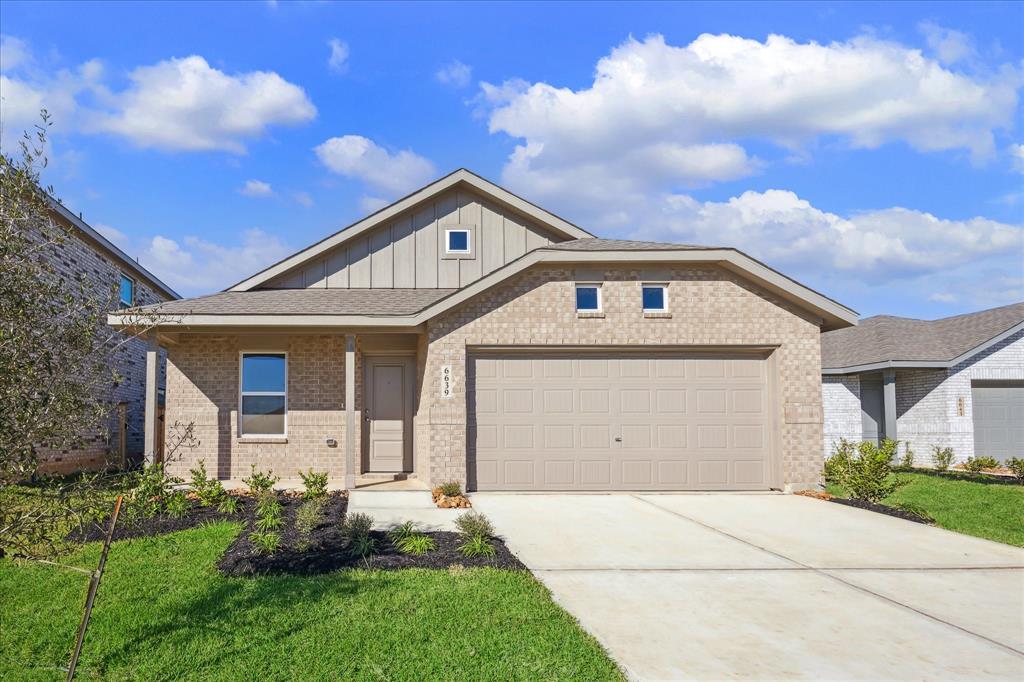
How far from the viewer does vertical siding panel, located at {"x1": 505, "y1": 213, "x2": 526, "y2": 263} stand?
52.4 feet

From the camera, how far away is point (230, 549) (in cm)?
753

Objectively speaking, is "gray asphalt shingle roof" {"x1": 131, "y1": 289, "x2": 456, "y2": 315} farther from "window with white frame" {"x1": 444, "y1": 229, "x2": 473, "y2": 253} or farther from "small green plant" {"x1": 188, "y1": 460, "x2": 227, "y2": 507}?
"small green plant" {"x1": 188, "y1": 460, "x2": 227, "y2": 507}

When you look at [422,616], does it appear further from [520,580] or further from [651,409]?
[651,409]

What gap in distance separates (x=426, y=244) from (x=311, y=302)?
3197mm

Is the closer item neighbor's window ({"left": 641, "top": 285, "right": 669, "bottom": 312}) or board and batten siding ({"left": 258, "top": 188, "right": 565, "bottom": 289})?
neighbor's window ({"left": 641, "top": 285, "right": 669, "bottom": 312})

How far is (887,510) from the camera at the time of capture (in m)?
10.9

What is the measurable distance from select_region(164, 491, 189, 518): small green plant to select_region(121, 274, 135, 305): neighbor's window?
37.6 feet

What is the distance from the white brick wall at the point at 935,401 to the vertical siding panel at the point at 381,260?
41.4 ft

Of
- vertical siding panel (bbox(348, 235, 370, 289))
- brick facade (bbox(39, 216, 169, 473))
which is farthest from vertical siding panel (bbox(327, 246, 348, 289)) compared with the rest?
brick facade (bbox(39, 216, 169, 473))

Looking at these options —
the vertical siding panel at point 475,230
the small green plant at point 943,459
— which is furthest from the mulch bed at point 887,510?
the vertical siding panel at point 475,230

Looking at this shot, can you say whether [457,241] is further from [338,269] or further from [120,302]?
[120,302]

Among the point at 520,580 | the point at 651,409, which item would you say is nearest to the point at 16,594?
the point at 520,580

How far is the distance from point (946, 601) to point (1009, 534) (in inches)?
166

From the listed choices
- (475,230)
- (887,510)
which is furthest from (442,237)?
(887,510)
